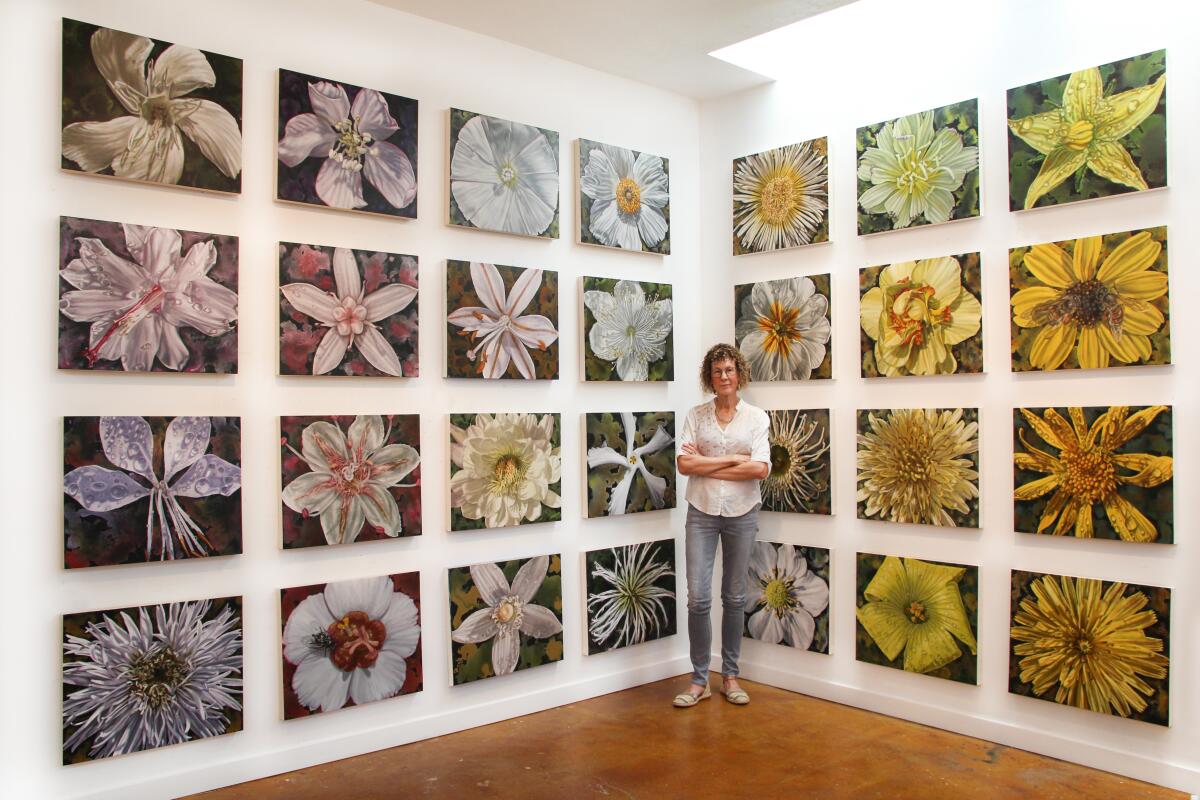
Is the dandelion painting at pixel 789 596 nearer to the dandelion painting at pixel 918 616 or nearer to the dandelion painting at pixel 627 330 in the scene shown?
the dandelion painting at pixel 918 616

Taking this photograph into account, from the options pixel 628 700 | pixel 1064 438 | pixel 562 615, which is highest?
pixel 1064 438

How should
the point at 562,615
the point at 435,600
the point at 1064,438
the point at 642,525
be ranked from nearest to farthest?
the point at 1064,438, the point at 435,600, the point at 562,615, the point at 642,525

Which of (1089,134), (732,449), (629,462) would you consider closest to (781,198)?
(732,449)

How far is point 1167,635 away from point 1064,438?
2.88ft

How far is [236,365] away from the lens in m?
3.65

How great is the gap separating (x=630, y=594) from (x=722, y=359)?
1415mm

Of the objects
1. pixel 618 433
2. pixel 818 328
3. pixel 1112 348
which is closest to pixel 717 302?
pixel 818 328

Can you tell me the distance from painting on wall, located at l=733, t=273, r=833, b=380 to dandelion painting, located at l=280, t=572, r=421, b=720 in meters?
2.29

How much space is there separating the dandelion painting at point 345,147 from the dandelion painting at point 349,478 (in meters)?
0.98

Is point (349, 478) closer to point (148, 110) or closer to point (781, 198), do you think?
point (148, 110)

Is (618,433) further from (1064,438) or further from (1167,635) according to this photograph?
(1167,635)

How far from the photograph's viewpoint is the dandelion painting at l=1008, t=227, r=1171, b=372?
12.0ft

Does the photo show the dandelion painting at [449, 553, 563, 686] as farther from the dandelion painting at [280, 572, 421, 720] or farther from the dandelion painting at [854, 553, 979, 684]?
the dandelion painting at [854, 553, 979, 684]

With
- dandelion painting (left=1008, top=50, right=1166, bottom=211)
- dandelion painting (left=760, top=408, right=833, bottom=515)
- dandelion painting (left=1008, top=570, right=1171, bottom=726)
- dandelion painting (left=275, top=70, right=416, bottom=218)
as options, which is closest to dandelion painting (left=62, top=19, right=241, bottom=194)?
dandelion painting (left=275, top=70, right=416, bottom=218)
